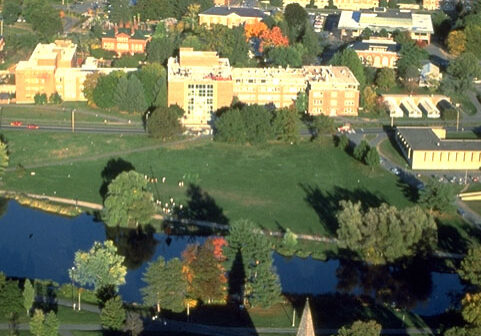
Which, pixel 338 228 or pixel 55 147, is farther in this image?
pixel 55 147

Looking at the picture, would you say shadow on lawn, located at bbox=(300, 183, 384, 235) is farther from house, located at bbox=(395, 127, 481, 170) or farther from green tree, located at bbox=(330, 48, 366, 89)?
green tree, located at bbox=(330, 48, 366, 89)

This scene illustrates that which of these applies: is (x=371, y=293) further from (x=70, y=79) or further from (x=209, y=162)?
(x=70, y=79)

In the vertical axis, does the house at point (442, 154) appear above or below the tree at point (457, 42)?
below

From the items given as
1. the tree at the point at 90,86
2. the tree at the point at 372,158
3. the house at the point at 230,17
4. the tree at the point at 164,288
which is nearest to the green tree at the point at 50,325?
the tree at the point at 164,288

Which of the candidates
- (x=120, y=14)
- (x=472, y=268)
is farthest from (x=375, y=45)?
(x=472, y=268)

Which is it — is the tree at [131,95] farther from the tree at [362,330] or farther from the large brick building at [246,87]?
the tree at [362,330]

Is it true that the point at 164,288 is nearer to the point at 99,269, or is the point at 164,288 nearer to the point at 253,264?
the point at 99,269

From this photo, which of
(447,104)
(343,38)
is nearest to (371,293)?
(447,104)

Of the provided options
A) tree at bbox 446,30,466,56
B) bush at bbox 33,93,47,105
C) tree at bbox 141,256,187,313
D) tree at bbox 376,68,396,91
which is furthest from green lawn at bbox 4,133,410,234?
tree at bbox 446,30,466,56
